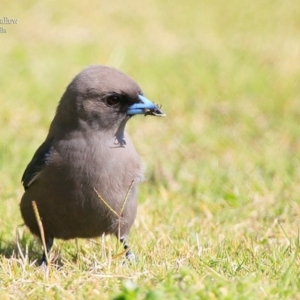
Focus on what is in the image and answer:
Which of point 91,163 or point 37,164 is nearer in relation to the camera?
point 91,163

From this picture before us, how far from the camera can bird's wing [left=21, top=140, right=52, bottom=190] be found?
5.83 metres

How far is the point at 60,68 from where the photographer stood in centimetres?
1152

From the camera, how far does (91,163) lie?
5.65m

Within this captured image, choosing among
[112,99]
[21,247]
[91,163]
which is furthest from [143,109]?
[21,247]

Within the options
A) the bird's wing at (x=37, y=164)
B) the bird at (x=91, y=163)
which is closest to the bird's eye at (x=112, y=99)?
the bird at (x=91, y=163)

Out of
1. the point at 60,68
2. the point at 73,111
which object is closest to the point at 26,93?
the point at 60,68

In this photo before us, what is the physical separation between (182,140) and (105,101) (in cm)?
394

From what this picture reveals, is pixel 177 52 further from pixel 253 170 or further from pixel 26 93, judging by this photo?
pixel 253 170

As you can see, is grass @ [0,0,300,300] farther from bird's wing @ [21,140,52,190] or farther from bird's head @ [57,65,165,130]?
bird's head @ [57,65,165,130]

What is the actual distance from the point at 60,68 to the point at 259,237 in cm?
595

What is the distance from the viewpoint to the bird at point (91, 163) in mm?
5645

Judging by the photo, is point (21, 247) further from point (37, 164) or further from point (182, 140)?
point (182, 140)

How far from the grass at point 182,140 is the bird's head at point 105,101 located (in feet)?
3.07

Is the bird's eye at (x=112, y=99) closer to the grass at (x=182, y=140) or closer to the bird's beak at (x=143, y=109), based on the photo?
the bird's beak at (x=143, y=109)
